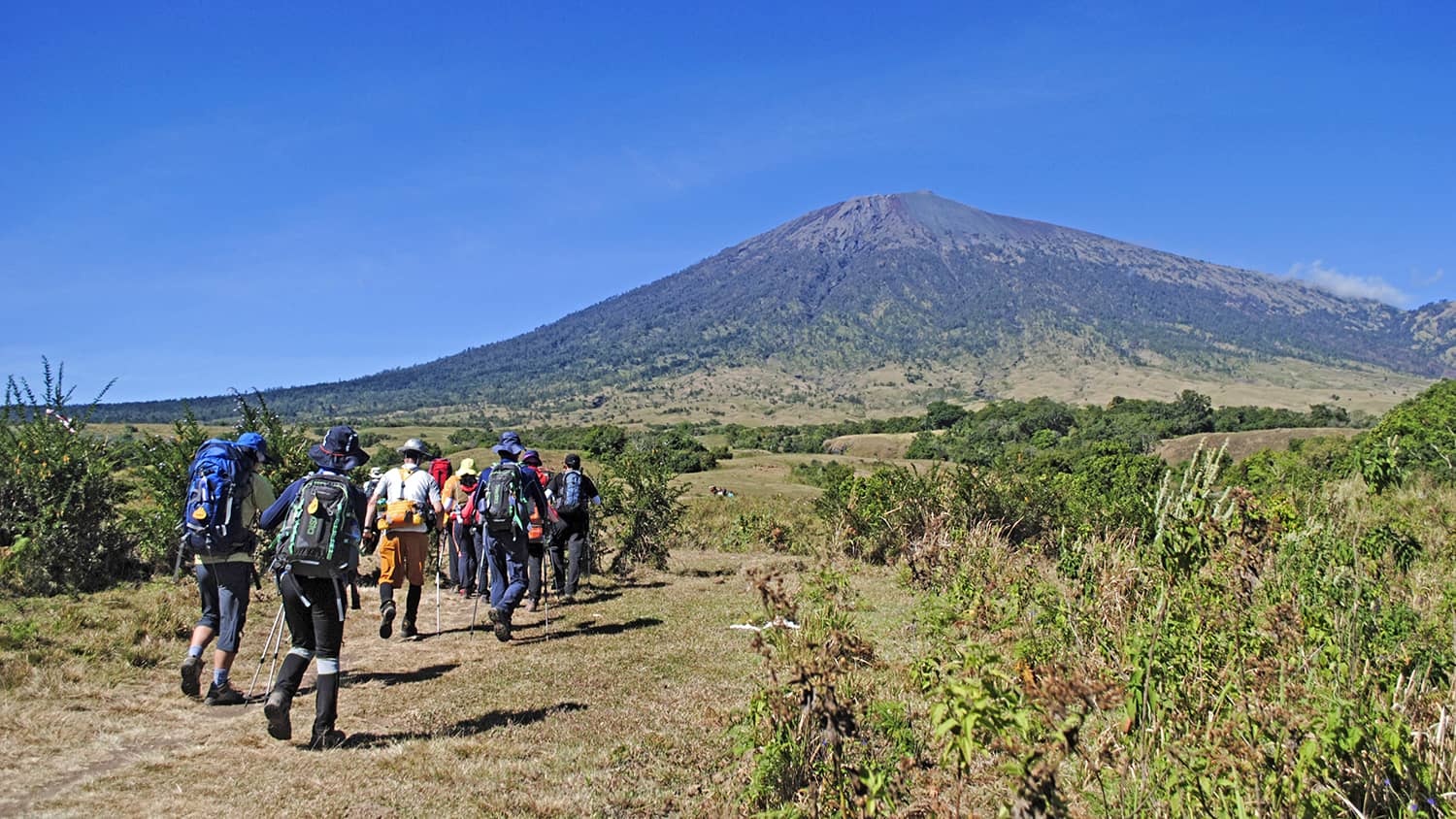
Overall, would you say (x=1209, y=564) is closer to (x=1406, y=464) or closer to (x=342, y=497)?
(x=342, y=497)

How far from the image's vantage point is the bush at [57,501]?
973 centimetres

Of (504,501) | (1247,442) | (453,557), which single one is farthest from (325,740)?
(1247,442)

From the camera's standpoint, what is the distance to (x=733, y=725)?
476 centimetres

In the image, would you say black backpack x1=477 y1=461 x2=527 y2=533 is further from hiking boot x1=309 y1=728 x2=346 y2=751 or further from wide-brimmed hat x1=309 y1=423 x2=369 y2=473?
hiking boot x1=309 y1=728 x2=346 y2=751

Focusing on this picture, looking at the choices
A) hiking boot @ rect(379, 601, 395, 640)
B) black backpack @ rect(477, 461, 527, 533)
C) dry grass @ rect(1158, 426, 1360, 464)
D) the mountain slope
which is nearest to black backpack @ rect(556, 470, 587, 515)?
black backpack @ rect(477, 461, 527, 533)

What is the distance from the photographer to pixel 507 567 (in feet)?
27.8

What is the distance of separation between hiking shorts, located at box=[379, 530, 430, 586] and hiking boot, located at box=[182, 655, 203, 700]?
2.06 metres

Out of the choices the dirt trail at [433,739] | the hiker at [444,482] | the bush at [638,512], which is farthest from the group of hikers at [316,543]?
the bush at [638,512]

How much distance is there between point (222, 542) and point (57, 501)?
19.6 ft

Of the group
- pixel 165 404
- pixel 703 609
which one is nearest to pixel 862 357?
pixel 165 404

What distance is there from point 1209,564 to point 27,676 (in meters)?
7.19

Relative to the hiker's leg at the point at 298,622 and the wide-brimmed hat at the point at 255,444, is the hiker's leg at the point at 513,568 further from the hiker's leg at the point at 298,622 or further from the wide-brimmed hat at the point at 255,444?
the hiker's leg at the point at 298,622

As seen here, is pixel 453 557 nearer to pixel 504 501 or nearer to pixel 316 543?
pixel 504 501

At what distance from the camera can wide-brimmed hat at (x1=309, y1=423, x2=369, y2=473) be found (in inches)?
223
